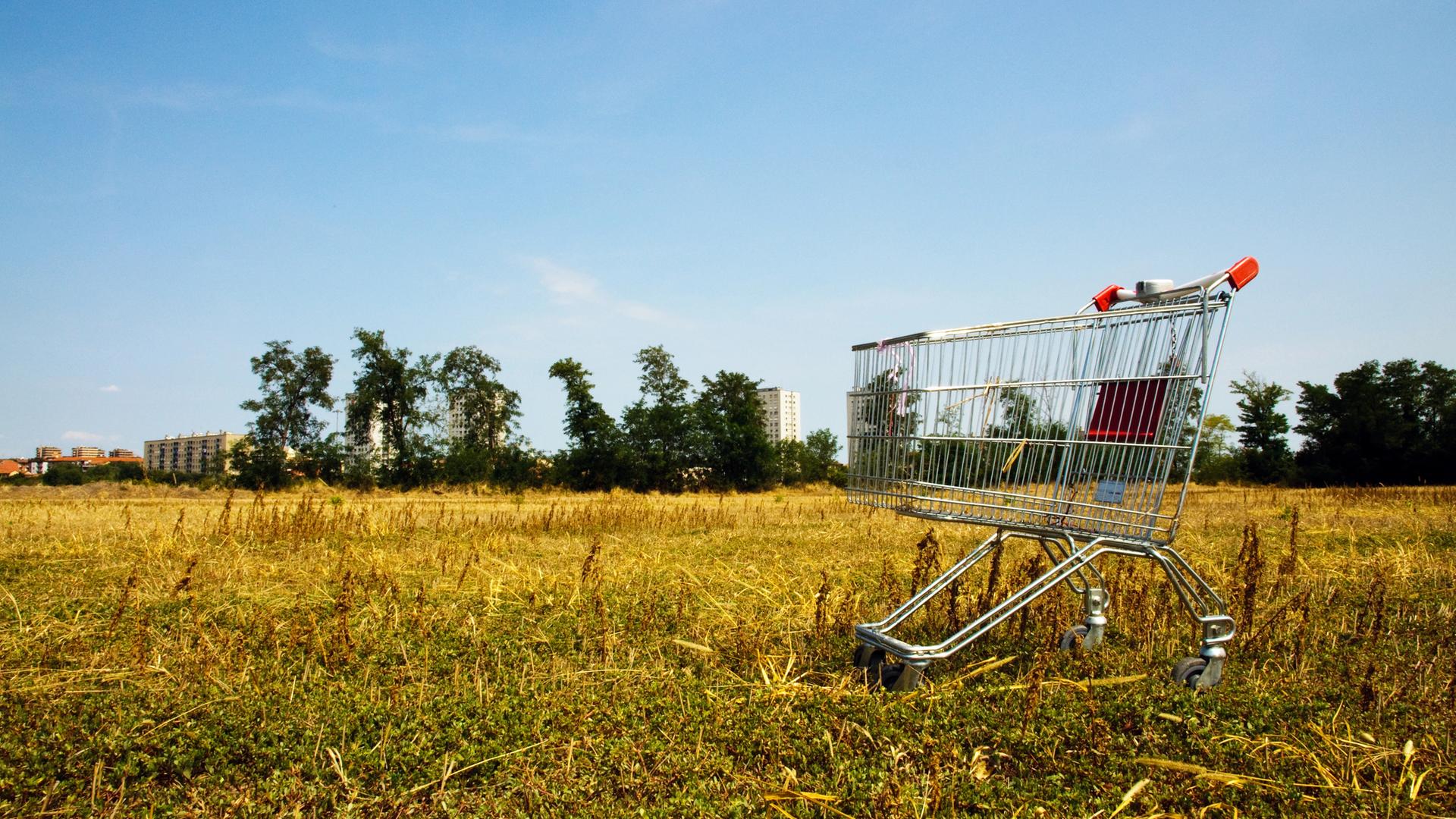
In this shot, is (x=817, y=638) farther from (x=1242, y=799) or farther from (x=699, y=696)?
(x=1242, y=799)

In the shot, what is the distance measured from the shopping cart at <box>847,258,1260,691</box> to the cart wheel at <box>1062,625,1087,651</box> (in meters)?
0.38

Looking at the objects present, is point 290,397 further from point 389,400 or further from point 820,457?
point 820,457

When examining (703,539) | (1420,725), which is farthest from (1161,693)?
(703,539)

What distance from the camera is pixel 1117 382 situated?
4000mm

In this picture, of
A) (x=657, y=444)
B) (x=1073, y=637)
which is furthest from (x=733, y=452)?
(x=1073, y=637)

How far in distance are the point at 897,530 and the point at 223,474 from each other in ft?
105

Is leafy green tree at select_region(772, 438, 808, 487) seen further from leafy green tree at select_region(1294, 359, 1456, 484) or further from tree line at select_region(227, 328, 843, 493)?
leafy green tree at select_region(1294, 359, 1456, 484)

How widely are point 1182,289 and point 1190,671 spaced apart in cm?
184

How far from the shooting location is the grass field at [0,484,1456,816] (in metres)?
2.84

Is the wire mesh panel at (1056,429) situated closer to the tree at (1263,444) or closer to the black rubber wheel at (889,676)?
the black rubber wheel at (889,676)

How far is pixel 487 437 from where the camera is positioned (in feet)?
156

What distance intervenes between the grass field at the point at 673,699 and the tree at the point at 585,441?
106 ft

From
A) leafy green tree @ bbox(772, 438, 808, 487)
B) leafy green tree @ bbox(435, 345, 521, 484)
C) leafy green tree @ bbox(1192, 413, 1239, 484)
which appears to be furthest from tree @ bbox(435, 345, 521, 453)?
leafy green tree @ bbox(1192, 413, 1239, 484)

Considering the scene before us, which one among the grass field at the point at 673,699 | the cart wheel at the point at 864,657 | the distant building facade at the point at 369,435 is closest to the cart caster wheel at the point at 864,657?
the cart wheel at the point at 864,657
